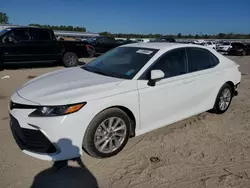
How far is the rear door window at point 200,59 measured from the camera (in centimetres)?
460

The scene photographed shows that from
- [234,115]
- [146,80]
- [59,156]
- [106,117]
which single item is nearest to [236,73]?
[234,115]

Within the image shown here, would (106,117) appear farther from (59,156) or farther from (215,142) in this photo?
(215,142)

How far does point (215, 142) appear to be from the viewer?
4.12 metres

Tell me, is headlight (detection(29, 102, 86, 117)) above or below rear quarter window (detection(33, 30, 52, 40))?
below

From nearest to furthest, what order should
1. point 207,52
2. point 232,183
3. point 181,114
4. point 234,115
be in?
point 232,183 → point 181,114 → point 207,52 → point 234,115

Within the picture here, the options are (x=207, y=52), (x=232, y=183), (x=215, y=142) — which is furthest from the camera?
(x=207, y=52)

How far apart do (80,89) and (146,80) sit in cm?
104

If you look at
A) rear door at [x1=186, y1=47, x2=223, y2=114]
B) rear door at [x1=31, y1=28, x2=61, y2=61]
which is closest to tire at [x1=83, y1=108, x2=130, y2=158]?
rear door at [x1=186, y1=47, x2=223, y2=114]

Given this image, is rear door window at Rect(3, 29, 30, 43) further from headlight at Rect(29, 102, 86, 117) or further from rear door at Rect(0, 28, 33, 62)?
headlight at Rect(29, 102, 86, 117)

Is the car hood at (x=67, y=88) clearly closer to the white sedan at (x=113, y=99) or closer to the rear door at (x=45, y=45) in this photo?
the white sedan at (x=113, y=99)

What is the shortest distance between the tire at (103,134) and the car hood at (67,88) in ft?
0.97

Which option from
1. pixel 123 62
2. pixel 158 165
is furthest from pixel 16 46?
pixel 158 165

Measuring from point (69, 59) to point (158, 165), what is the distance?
986cm

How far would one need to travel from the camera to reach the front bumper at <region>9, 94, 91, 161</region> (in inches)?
119
